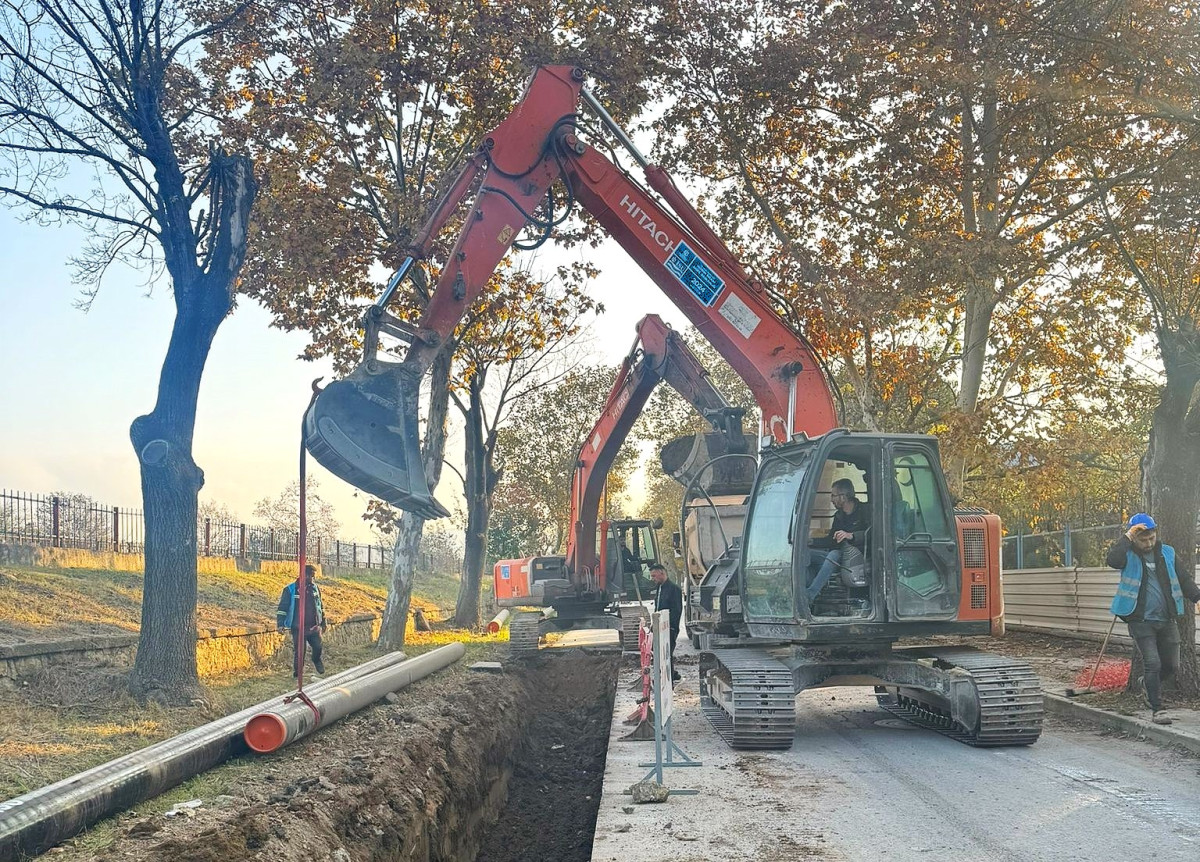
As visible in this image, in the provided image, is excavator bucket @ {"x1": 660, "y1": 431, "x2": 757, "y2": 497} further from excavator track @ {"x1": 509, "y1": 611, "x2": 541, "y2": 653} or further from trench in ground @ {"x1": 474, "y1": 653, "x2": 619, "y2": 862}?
excavator track @ {"x1": 509, "y1": 611, "x2": 541, "y2": 653}

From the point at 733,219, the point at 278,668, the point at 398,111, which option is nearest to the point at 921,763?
the point at 278,668

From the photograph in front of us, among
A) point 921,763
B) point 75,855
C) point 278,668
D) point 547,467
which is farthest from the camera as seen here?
point 547,467

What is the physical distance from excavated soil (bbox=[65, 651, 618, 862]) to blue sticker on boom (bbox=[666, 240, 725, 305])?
4.84 metres

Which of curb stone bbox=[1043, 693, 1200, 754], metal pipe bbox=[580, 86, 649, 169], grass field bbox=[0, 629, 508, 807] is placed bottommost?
curb stone bbox=[1043, 693, 1200, 754]

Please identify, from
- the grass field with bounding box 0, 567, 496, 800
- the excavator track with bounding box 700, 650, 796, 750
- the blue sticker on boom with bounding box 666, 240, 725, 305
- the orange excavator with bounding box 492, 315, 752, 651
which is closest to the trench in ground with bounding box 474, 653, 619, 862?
the orange excavator with bounding box 492, 315, 752, 651

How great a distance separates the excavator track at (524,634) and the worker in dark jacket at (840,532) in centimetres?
924

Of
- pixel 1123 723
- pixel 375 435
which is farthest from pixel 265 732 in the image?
pixel 1123 723

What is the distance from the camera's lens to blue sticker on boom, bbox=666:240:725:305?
12.0m

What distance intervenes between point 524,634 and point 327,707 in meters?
9.53

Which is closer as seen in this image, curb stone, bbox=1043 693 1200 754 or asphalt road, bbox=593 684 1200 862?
asphalt road, bbox=593 684 1200 862

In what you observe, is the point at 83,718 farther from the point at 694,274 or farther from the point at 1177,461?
the point at 1177,461

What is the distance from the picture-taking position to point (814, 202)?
19328 mm

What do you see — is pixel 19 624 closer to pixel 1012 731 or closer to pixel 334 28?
pixel 334 28

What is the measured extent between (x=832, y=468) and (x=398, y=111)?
477 inches
